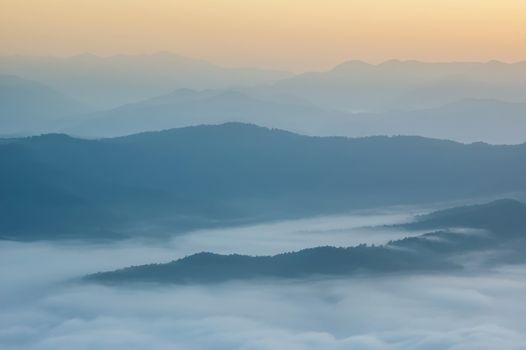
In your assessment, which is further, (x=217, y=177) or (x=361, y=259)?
(x=217, y=177)

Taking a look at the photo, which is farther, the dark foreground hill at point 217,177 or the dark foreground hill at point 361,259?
the dark foreground hill at point 217,177

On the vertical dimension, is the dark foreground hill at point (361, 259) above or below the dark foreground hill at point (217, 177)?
below

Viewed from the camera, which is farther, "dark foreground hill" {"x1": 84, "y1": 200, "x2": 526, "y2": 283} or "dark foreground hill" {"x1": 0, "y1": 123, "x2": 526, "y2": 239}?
"dark foreground hill" {"x1": 0, "y1": 123, "x2": 526, "y2": 239}

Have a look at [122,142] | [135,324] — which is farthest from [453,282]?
[122,142]

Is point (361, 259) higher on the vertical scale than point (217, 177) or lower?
lower
